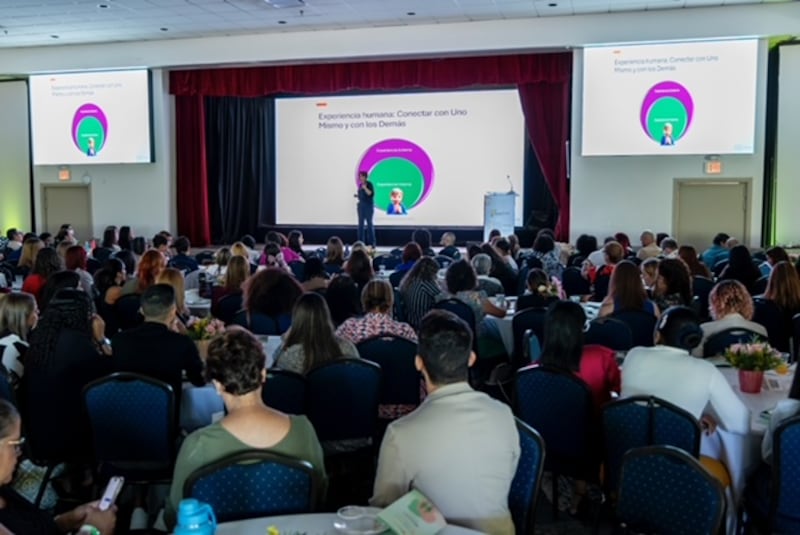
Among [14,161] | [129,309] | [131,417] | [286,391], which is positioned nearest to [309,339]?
[286,391]

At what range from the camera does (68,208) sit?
15383mm

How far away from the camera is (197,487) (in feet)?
7.40

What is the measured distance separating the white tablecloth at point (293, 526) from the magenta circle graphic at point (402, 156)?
40.5ft

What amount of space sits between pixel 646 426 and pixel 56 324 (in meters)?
2.82

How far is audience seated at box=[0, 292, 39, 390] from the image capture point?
3.99 meters

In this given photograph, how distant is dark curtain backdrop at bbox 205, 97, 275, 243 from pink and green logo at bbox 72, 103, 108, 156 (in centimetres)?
205

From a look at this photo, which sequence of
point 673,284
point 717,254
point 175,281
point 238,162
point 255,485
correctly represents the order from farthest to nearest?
point 238,162 < point 717,254 < point 673,284 < point 175,281 < point 255,485

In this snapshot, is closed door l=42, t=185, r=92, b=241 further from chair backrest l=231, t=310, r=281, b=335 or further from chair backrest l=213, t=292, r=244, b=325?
chair backrest l=231, t=310, r=281, b=335

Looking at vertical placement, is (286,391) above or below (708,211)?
below

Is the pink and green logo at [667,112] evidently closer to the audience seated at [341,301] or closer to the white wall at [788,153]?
the white wall at [788,153]

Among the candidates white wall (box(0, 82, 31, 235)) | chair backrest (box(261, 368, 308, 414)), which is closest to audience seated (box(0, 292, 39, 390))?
chair backrest (box(261, 368, 308, 414))

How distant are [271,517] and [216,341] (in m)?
0.61

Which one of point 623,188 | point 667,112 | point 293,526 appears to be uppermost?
point 667,112

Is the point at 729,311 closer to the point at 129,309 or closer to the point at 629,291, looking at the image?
the point at 629,291
